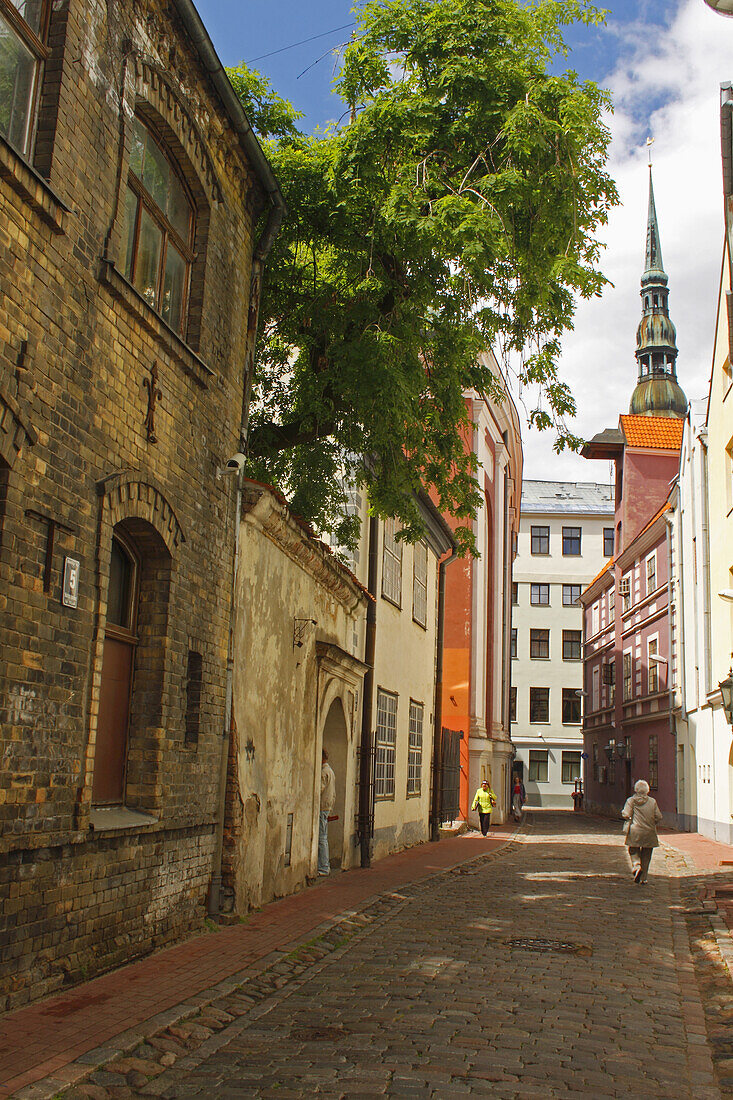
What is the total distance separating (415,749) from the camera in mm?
21203

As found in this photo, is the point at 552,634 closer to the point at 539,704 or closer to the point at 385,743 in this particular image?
the point at 539,704

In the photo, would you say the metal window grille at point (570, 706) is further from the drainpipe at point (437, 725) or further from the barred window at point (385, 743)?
the barred window at point (385, 743)

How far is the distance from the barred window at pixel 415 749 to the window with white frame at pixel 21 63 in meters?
15.9

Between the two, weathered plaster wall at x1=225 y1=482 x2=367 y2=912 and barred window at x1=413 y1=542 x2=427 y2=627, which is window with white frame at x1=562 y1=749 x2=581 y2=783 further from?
weathered plaster wall at x1=225 y1=482 x2=367 y2=912

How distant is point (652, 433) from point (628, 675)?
1001 centimetres

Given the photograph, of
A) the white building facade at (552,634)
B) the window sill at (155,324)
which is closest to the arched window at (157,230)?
the window sill at (155,324)

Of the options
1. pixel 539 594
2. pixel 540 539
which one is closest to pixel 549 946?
pixel 539 594

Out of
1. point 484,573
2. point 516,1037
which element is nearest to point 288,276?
point 516,1037

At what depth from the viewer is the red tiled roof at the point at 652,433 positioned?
4044cm

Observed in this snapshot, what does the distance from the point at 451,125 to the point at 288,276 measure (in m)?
2.72

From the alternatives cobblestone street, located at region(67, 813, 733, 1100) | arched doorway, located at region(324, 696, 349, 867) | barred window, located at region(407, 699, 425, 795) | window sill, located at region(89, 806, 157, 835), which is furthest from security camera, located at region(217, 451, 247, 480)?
barred window, located at region(407, 699, 425, 795)

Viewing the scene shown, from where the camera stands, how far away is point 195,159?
8805 mm

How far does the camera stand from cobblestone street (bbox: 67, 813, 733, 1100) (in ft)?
16.6

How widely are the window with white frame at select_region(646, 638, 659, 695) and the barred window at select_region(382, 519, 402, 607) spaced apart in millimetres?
17540
